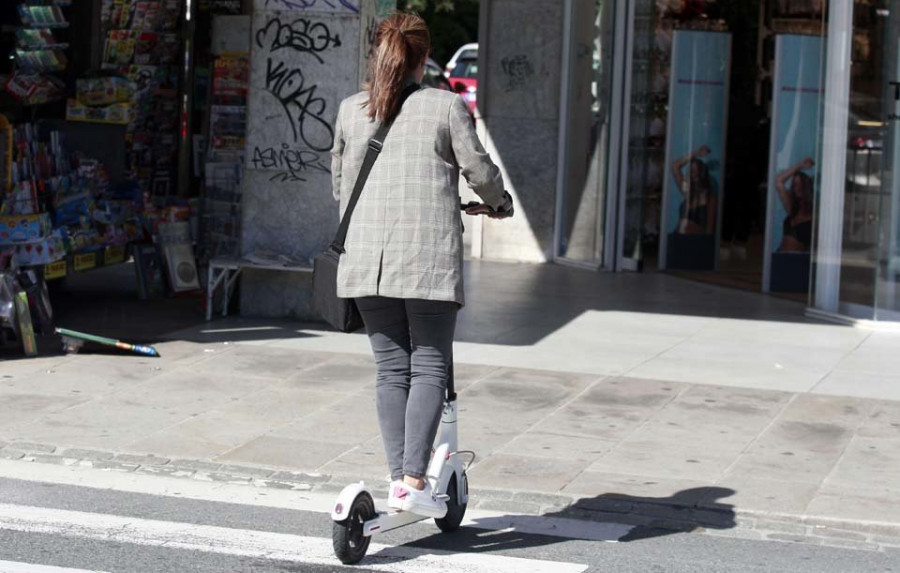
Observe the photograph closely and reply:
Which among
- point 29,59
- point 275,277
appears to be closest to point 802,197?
point 275,277

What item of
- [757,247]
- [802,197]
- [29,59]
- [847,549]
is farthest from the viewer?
[757,247]

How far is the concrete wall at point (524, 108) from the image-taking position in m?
14.3

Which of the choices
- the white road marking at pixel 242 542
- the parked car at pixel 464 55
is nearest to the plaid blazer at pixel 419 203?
the white road marking at pixel 242 542

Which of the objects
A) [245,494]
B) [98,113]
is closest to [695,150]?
[98,113]

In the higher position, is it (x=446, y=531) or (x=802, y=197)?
(x=802, y=197)

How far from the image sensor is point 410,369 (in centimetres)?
520

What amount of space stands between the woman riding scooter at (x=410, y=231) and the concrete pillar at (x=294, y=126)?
5.21 metres

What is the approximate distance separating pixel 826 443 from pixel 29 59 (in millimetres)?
6302

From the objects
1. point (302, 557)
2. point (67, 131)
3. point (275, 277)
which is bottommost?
point (302, 557)

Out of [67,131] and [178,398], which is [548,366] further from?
[67,131]

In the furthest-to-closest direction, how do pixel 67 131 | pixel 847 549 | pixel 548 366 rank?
pixel 67 131
pixel 548 366
pixel 847 549

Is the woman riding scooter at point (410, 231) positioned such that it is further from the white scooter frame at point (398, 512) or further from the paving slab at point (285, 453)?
the paving slab at point (285, 453)

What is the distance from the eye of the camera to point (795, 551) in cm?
555

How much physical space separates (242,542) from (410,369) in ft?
3.13
